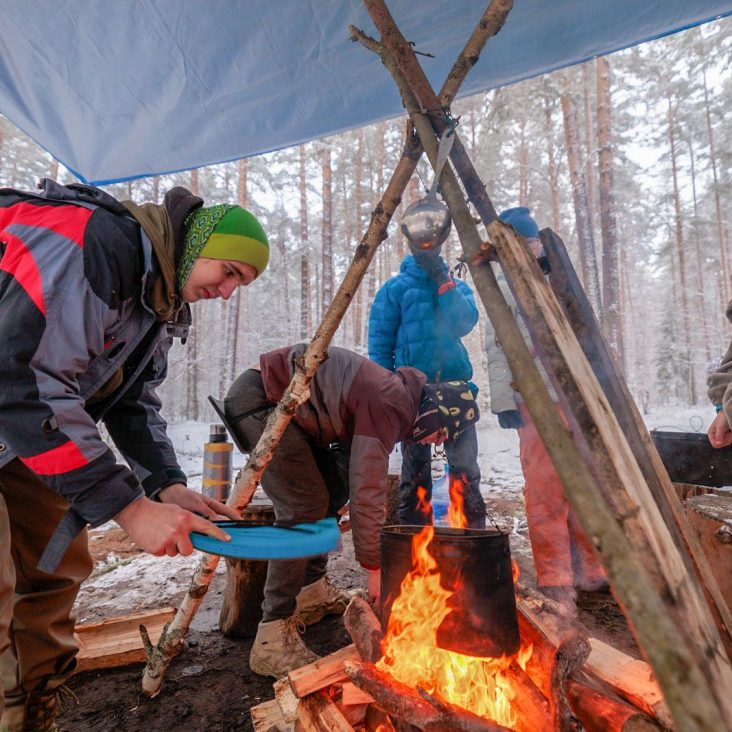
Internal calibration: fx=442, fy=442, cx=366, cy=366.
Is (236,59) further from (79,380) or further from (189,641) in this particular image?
(189,641)

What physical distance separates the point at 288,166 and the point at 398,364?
1834 cm

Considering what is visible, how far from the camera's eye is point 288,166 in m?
20.2

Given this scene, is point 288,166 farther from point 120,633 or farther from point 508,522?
point 120,633

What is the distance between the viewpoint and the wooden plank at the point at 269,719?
6.22 feet

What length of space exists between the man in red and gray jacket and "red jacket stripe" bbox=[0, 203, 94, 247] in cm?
150

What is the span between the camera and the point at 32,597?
207 centimetres

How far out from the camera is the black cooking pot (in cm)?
189

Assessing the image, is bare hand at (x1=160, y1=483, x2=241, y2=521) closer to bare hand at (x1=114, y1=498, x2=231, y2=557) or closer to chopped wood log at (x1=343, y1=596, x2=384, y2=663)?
bare hand at (x1=114, y1=498, x2=231, y2=557)

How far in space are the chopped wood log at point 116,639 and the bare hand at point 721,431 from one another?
3.85 m

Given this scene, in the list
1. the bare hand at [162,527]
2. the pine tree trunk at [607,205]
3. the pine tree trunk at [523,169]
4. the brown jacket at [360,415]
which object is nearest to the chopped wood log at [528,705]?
the brown jacket at [360,415]

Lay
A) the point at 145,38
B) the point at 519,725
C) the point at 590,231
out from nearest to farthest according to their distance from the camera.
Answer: the point at 519,725
the point at 145,38
the point at 590,231

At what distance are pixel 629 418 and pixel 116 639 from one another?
3.39 m

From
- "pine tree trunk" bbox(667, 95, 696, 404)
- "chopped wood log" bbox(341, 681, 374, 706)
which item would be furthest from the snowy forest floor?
"pine tree trunk" bbox(667, 95, 696, 404)

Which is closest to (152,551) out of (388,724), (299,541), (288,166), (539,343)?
(299,541)
